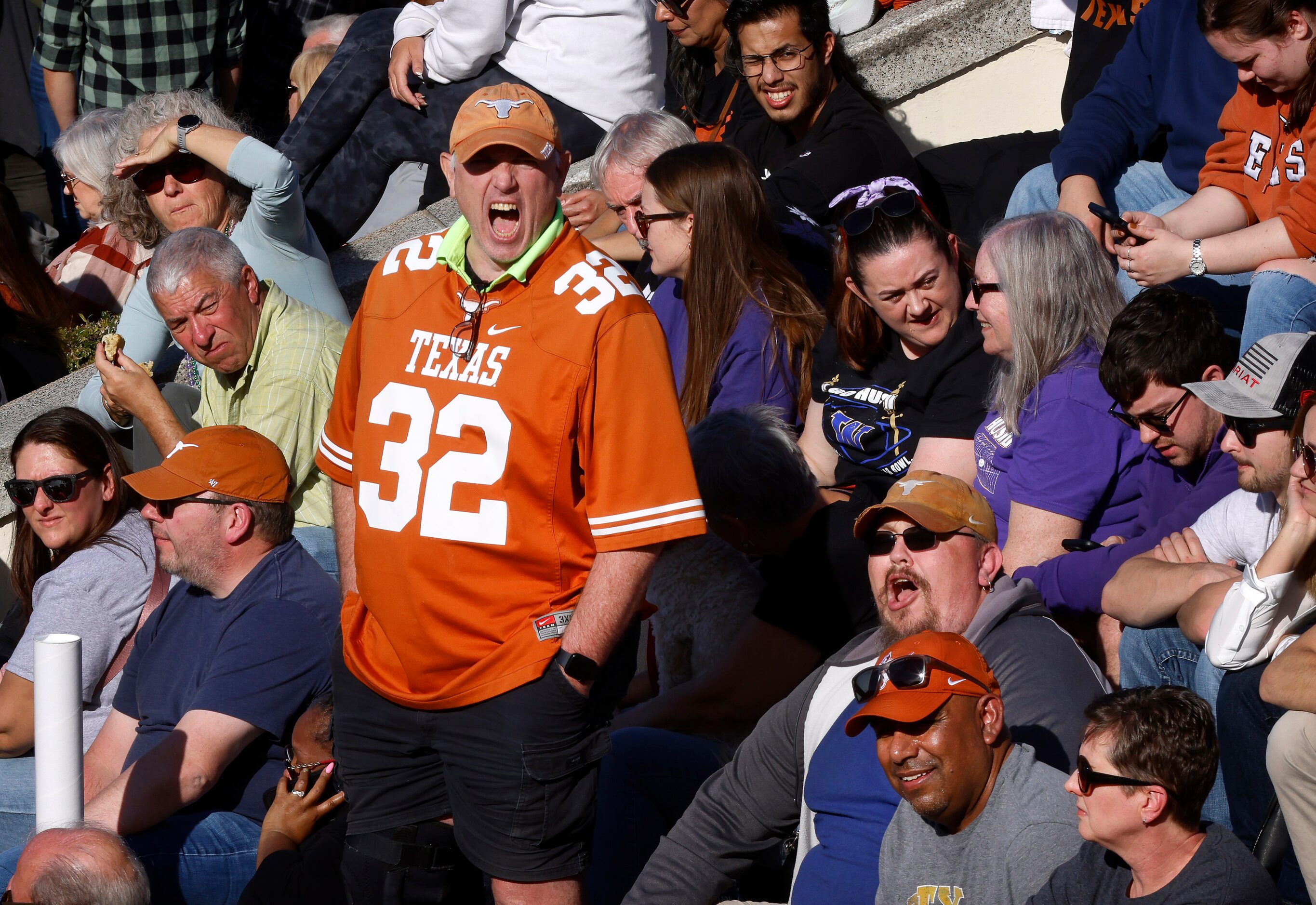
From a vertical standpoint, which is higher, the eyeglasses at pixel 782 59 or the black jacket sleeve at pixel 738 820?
the eyeglasses at pixel 782 59

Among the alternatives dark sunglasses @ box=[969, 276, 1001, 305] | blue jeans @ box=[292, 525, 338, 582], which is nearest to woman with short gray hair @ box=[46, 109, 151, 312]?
blue jeans @ box=[292, 525, 338, 582]

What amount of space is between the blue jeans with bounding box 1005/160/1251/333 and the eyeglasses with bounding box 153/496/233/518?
2701mm

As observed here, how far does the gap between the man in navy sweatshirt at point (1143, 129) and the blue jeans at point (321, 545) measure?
98.9 inches

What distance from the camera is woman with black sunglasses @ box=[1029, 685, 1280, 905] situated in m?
2.45

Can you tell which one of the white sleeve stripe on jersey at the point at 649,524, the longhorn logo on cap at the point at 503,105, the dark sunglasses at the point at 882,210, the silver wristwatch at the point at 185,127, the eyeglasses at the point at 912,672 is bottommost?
the silver wristwatch at the point at 185,127

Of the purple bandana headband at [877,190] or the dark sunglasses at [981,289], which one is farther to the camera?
the purple bandana headband at [877,190]

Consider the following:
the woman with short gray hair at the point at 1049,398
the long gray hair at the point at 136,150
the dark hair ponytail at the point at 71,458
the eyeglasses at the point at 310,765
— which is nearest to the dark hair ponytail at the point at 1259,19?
the woman with short gray hair at the point at 1049,398

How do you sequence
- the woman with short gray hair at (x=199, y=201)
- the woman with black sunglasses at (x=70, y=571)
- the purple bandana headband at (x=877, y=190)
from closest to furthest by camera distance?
the purple bandana headband at (x=877, y=190) < the woman with black sunglasses at (x=70, y=571) < the woman with short gray hair at (x=199, y=201)

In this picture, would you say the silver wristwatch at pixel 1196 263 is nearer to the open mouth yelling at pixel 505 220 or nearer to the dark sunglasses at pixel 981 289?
the dark sunglasses at pixel 981 289

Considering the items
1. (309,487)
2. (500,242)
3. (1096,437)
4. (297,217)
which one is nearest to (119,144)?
(297,217)

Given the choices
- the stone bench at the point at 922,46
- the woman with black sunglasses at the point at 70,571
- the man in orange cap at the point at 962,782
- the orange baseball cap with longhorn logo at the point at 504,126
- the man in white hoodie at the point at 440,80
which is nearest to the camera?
the man in orange cap at the point at 962,782

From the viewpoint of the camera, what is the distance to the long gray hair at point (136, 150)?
518cm

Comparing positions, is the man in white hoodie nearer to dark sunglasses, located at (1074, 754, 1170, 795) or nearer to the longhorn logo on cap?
the longhorn logo on cap

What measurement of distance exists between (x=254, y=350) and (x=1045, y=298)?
253cm
